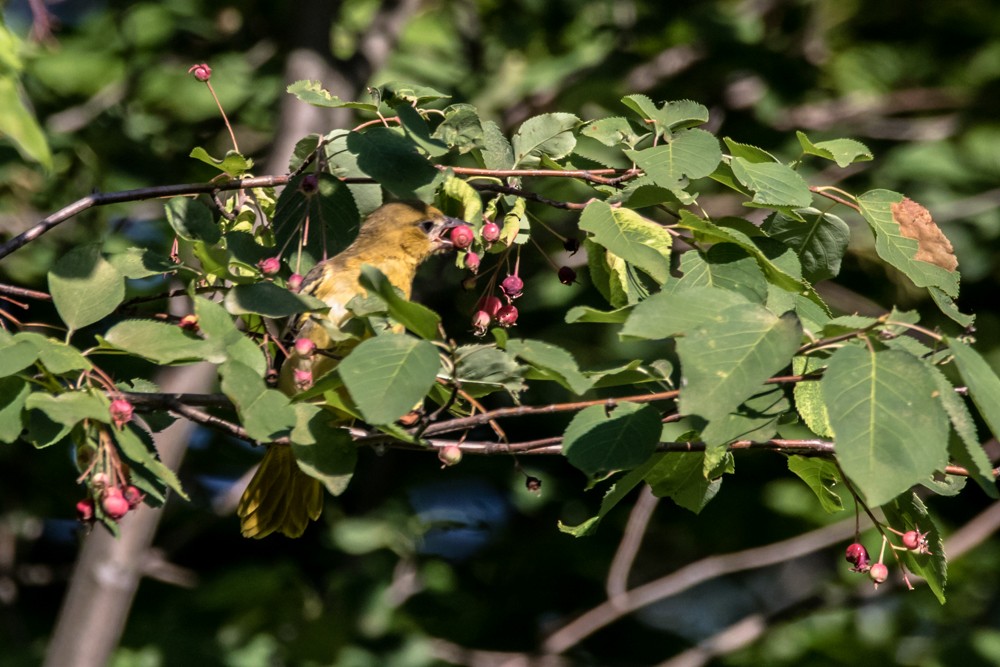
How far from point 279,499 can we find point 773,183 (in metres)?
1.39

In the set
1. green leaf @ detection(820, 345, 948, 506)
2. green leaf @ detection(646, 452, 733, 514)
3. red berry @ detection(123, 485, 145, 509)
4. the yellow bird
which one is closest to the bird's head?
the yellow bird

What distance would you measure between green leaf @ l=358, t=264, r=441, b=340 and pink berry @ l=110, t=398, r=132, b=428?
439 millimetres

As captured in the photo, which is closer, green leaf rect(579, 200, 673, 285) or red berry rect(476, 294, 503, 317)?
green leaf rect(579, 200, 673, 285)

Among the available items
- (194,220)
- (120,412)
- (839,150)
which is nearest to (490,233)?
(194,220)

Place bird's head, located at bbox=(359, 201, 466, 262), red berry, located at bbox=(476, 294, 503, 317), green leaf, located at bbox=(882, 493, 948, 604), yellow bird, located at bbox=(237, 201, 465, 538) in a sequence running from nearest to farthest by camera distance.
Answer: green leaf, located at bbox=(882, 493, 948, 604), red berry, located at bbox=(476, 294, 503, 317), yellow bird, located at bbox=(237, 201, 465, 538), bird's head, located at bbox=(359, 201, 466, 262)

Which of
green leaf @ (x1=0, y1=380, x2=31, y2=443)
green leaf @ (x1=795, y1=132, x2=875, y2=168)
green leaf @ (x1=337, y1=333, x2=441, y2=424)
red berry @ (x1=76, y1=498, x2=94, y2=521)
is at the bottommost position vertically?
red berry @ (x1=76, y1=498, x2=94, y2=521)

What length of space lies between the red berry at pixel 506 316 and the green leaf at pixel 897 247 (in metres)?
0.71

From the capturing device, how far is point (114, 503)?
82.3 inches

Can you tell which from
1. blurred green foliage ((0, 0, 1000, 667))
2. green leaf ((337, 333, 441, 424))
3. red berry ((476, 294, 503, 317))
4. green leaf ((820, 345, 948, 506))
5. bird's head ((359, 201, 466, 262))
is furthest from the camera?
blurred green foliage ((0, 0, 1000, 667))

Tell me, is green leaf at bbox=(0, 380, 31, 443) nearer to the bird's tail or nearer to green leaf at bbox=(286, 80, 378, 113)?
green leaf at bbox=(286, 80, 378, 113)

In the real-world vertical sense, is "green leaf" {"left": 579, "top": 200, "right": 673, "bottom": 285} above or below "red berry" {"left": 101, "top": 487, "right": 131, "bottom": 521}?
above

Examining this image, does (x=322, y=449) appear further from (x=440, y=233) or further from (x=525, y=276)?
(x=525, y=276)

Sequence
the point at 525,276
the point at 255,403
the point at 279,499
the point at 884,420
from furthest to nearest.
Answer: the point at 525,276, the point at 279,499, the point at 255,403, the point at 884,420

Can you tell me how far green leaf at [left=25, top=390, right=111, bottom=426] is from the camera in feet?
6.34
